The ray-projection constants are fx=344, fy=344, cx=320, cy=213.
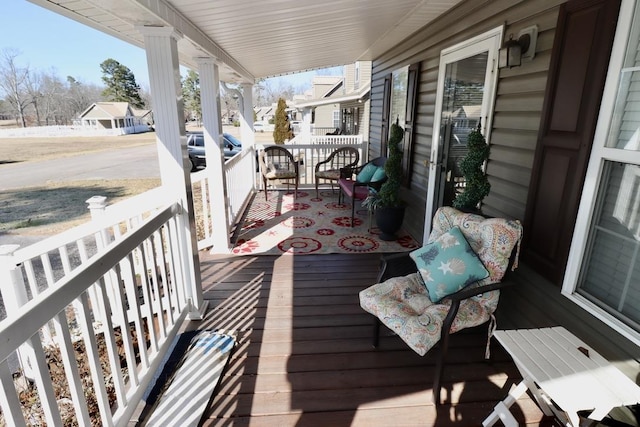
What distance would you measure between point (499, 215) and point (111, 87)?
142ft

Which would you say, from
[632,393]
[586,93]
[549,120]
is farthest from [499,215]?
[632,393]

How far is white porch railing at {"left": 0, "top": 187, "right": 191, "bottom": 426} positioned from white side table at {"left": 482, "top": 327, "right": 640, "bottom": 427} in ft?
5.83

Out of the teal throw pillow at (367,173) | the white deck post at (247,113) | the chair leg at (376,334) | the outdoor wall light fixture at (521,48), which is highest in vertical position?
the outdoor wall light fixture at (521,48)

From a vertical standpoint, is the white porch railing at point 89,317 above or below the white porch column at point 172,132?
below

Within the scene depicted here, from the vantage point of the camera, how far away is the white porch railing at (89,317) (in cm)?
108

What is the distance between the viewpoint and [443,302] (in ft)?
6.88

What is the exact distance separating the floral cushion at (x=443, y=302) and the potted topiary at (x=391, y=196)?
1.66 m

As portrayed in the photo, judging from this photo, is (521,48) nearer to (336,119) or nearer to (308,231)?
(308,231)

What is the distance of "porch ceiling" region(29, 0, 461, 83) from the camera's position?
1954 millimetres

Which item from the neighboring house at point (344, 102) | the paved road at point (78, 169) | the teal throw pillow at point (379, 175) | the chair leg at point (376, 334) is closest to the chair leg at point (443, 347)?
the chair leg at point (376, 334)

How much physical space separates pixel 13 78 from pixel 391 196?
11.6 metres

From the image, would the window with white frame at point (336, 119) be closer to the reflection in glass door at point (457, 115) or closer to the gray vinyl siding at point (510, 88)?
the gray vinyl siding at point (510, 88)

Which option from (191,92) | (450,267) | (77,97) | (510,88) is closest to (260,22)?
(510,88)

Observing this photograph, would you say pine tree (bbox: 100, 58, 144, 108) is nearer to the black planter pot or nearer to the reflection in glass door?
the black planter pot
